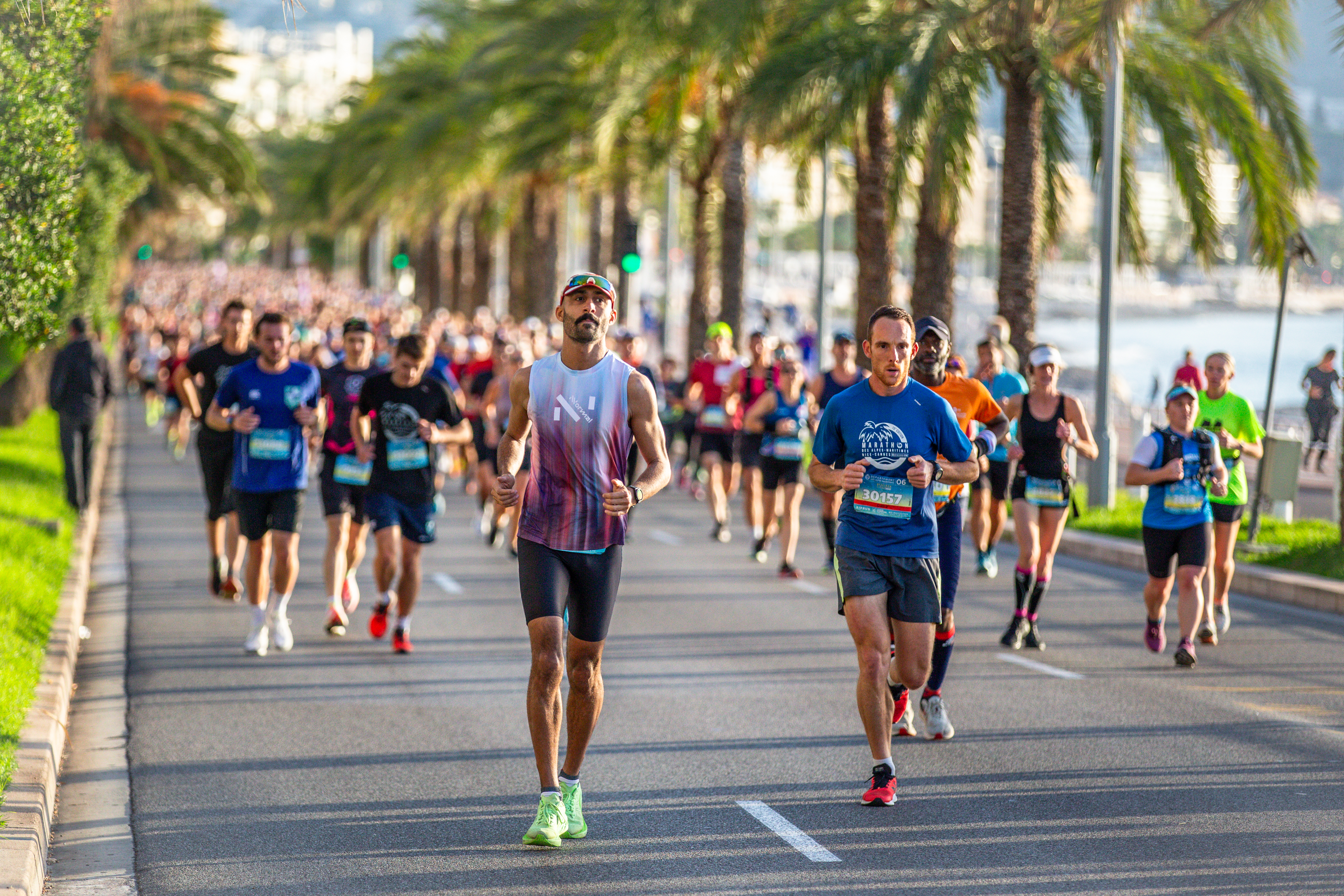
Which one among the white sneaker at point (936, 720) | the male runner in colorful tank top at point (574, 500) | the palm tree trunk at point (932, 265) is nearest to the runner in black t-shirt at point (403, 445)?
the white sneaker at point (936, 720)

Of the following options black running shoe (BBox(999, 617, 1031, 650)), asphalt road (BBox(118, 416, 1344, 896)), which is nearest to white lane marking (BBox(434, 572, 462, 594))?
asphalt road (BBox(118, 416, 1344, 896))

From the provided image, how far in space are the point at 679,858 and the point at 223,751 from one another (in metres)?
2.77

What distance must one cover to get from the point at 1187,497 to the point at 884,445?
3.76 meters

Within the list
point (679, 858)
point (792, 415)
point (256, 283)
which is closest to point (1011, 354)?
point (792, 415)

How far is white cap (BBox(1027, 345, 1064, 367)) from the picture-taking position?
10133 millimetres

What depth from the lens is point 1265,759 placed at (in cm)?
750

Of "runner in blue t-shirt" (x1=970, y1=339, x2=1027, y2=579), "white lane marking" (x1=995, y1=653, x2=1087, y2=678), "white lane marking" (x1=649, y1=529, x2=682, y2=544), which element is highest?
"runner in blue t-shirt" (x1=970, y1=339, x2=1027, y2=579)

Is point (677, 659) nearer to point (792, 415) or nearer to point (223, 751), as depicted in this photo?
point (223, 751)

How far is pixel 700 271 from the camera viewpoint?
28.8m

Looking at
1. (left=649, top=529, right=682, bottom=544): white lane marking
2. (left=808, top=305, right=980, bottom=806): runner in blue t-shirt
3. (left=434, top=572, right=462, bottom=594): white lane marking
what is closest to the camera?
(left=808, top=305, right=980, bottom=806): runner in blue t-shirt

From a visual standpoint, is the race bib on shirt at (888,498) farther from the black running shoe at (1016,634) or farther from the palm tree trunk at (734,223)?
the palm tree trunk at (734,223)

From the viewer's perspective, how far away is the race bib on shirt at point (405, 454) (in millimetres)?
9883

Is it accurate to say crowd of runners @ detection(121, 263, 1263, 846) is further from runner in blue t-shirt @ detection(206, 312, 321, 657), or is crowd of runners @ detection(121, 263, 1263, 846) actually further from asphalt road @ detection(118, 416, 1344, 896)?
asphalt road @ detection(118, 416, 1344, 896)

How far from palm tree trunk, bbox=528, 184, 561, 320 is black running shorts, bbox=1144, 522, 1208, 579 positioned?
1128 inches
